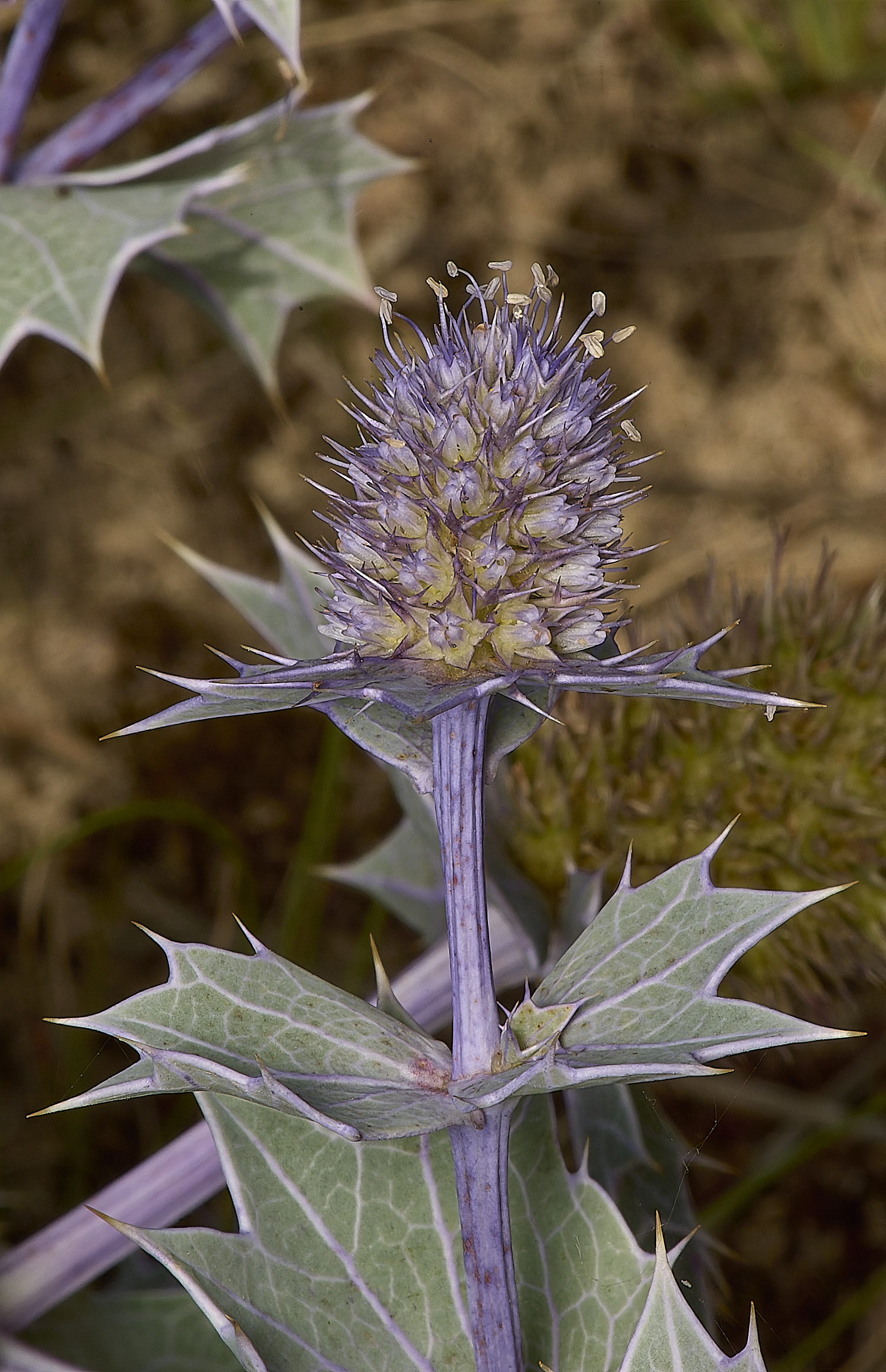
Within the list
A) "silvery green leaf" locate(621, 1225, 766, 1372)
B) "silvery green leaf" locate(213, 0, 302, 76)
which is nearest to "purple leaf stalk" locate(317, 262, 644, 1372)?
"silvery green leaf" locate(621, 1225, 766, 1372)

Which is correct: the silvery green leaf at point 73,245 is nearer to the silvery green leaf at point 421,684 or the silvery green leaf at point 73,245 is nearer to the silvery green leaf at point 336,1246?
the silvery green leaf at point 421,684

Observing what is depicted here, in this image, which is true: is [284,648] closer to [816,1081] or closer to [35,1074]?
[35,1074]

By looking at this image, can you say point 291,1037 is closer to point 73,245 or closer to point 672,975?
point 672,975

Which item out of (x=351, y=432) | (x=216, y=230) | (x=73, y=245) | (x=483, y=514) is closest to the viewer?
(x=483, y=514)

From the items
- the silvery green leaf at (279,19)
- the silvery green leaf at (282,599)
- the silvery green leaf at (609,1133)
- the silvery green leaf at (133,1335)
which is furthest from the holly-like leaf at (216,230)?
the silvery green leaf at (133,1335)

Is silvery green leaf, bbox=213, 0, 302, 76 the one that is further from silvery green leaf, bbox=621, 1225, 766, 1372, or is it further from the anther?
silvery green leaf, bbox=621, 1225, 766, 1372

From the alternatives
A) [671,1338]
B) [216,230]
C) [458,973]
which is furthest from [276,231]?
[671,1338]
